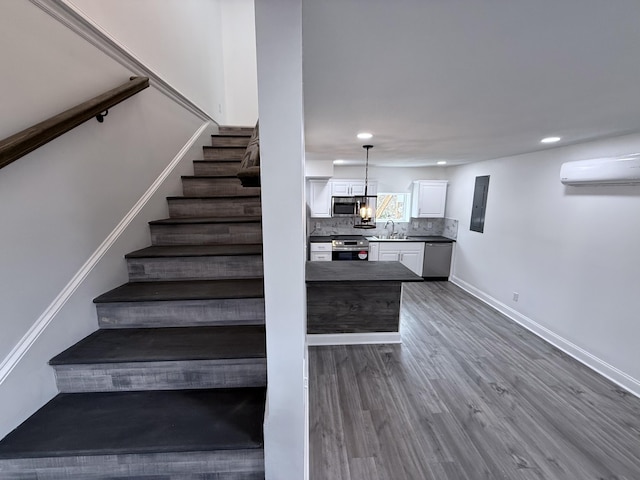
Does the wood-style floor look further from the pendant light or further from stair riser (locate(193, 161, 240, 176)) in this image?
stair riser (locate(193, 161, 240, 176))

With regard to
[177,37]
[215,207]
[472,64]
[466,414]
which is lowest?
[466,414]

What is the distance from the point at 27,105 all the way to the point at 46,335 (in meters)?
1.00

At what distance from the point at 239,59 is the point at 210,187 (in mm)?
2973

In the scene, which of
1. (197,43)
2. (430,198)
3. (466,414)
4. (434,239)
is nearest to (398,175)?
(430,198)

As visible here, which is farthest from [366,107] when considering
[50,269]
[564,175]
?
[564,175]

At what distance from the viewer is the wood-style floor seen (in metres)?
1.69

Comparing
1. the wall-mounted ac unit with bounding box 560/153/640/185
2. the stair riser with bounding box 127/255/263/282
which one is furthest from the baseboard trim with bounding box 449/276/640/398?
the stair riser with bounding box 127/255/263/282

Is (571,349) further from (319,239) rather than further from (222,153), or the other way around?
(222,153)

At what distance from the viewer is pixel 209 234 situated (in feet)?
6.47

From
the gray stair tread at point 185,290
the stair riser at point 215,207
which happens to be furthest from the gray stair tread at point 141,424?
the stair riser at point 215,207

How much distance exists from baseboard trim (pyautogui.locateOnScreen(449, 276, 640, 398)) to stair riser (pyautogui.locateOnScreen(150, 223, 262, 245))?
3.57m

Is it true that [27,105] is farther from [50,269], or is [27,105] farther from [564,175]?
[564,175]

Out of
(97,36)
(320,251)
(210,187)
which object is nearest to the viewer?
(97,36)

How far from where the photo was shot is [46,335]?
1163 millimetres
